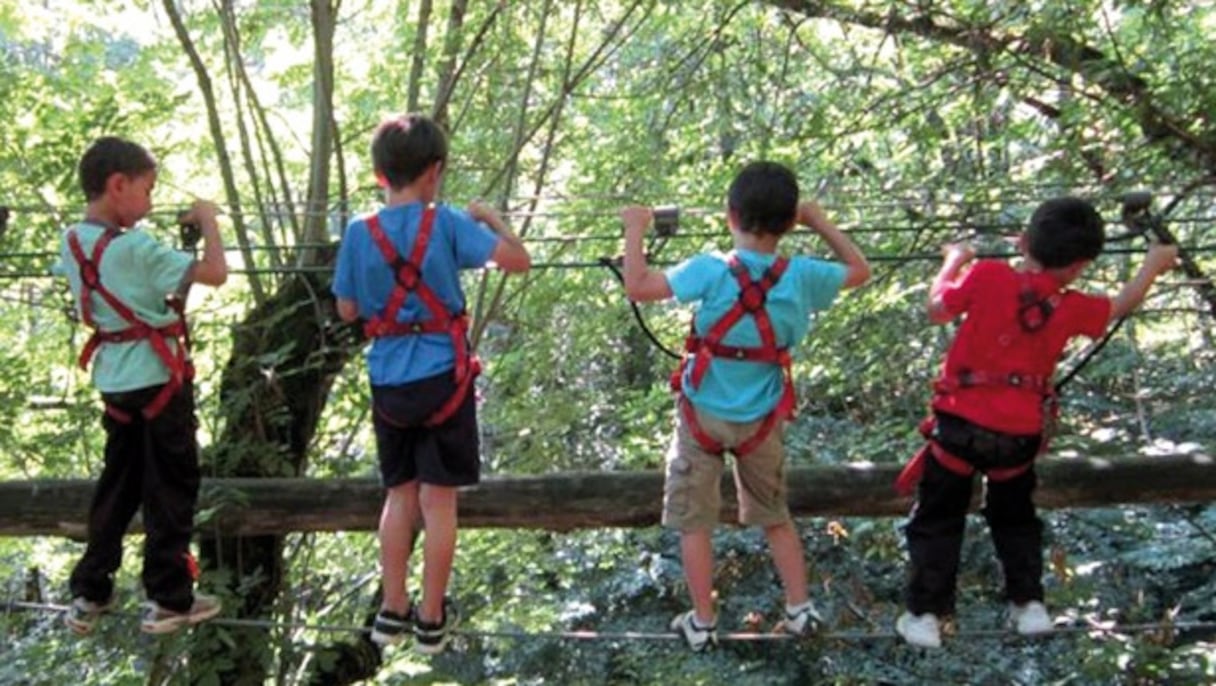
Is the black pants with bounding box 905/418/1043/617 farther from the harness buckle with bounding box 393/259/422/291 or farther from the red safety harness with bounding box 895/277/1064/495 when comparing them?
the harness buckle with bounding box 393/259/422/291

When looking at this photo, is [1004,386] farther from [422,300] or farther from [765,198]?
[422,300]

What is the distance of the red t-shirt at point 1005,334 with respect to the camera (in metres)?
3.23

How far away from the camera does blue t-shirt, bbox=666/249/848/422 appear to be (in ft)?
10.6

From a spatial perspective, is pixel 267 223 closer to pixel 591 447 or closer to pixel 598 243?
pixel 598 243

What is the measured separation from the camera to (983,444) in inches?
130

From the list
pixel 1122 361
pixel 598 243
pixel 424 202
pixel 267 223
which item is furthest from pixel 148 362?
pixel 1122 361

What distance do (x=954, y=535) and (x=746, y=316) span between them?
856mm

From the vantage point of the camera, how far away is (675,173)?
7.85m

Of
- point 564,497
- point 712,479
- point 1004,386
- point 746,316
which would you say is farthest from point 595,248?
point 1004,386

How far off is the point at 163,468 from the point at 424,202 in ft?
3.53

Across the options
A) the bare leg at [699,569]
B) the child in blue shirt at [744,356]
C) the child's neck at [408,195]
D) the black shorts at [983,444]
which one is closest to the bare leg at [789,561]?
the child in blue shirt at [744,356]

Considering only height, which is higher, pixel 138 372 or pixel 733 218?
pixel 733 218

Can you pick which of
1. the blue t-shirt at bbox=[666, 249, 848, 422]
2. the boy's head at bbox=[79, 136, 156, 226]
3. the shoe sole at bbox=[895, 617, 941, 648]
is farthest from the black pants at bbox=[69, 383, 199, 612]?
the shoe sole at bbox=[895, 617, 941, 648]

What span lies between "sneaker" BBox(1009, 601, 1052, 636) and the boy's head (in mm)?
2541
